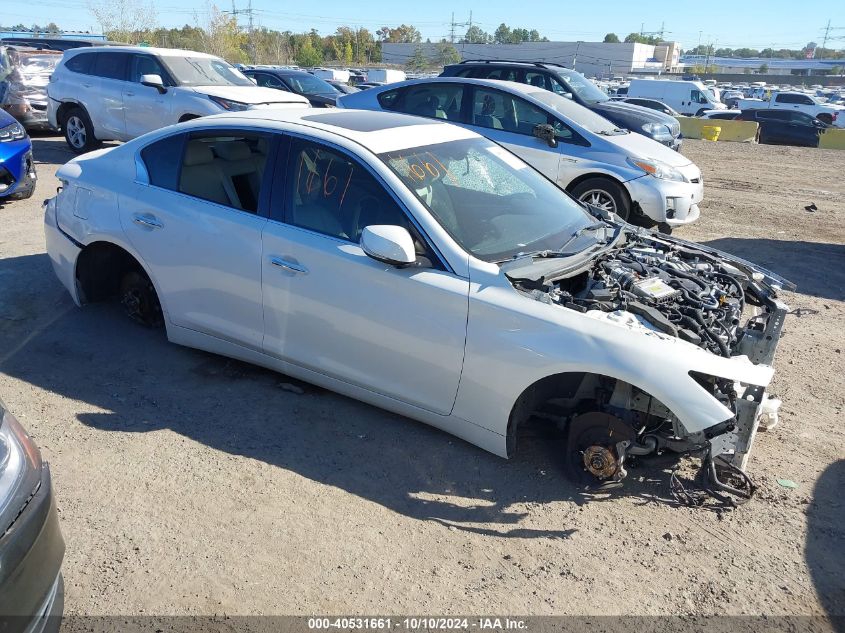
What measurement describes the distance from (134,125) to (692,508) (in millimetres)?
10633

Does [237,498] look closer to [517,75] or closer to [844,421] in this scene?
[844,421]

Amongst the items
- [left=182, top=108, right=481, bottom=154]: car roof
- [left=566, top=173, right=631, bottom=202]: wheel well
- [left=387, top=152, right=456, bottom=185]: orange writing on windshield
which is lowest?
[left=566, top=173, right=631, bottom=202]: wheel well

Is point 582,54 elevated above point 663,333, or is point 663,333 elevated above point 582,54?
point 582,54

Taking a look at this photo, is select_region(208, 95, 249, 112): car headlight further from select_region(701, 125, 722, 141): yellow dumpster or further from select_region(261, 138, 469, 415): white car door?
select_region(701, 125, 722, 141): yellow dumpster

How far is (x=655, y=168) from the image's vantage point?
8281mm

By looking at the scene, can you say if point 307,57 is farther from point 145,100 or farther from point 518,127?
point 518,127

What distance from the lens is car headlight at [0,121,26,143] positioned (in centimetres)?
831

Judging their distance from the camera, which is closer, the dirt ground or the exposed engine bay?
the dirt ground

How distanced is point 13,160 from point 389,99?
189 inches

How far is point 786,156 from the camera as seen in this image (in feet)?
57.8

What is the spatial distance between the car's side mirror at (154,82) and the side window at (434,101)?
12.7 feet

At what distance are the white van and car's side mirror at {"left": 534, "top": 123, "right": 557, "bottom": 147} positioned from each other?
2860 cm

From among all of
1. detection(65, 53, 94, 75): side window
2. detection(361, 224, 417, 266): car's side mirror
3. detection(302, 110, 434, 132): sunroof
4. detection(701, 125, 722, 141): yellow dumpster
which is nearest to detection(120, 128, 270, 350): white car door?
detection(302, 110, 434, 132): sunroof

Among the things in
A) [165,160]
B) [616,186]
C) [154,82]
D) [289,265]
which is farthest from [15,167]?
[616,186]
